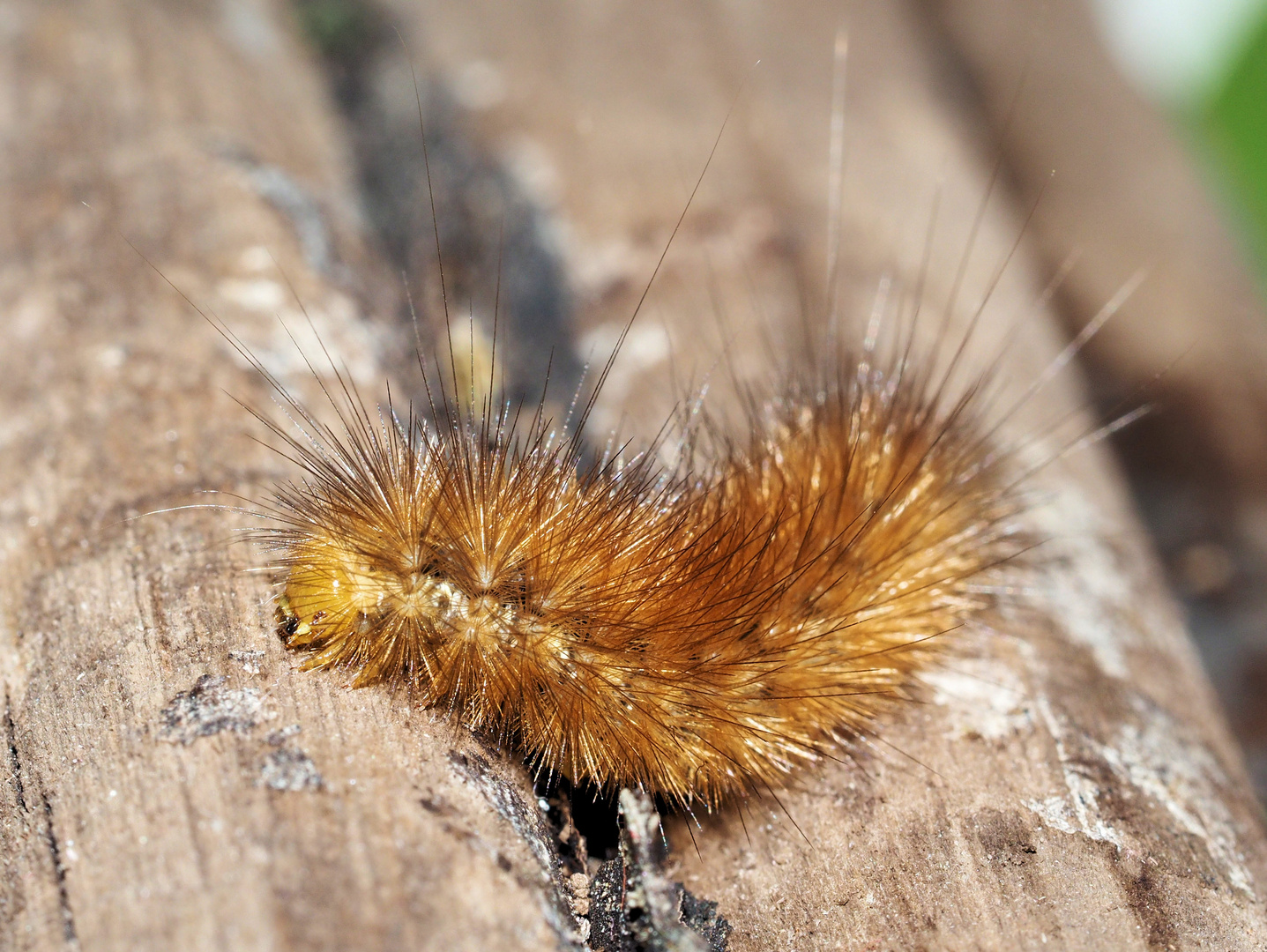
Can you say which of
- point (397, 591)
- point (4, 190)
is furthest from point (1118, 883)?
point (4, 190)

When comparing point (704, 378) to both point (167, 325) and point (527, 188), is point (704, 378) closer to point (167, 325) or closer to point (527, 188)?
point (527, 188)

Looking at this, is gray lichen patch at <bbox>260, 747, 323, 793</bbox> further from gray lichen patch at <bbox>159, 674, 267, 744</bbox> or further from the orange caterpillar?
the orange caterpillar

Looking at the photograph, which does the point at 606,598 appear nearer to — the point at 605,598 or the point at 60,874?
the point at 605,598

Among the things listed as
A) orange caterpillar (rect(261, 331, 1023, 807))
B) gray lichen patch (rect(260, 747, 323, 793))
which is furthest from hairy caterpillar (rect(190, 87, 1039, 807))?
gray lichen patch (rect(260, 747, 323, 793))

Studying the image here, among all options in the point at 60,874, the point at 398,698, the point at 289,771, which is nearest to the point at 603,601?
the point at 398,698

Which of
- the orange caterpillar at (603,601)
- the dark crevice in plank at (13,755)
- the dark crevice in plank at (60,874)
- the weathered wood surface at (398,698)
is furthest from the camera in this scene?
the orange caterpillar at (603,601)

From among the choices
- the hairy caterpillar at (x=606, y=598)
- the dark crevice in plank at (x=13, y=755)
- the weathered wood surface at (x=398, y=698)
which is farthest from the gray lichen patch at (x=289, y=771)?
the dark crevice in plank at (x=13, y=755)

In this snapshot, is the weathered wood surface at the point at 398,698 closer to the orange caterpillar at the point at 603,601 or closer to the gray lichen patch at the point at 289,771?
the gray lichen patch at the point at 289,771
